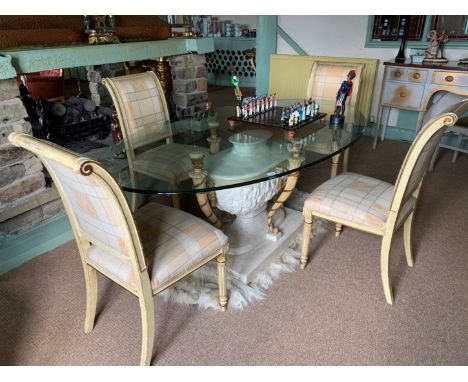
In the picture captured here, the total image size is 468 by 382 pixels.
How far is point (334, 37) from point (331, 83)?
1566mm

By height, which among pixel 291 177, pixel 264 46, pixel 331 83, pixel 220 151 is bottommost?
pixel 291 177

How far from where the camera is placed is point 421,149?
1.34m

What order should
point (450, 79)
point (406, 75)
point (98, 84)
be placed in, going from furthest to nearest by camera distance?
point (98, 84) < point (406, 75) < point (450, 79)

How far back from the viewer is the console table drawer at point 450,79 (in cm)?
289

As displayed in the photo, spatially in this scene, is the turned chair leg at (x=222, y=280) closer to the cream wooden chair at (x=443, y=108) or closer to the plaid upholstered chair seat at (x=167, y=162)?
the plaid upholstered chair seat at (x=167, y=162)

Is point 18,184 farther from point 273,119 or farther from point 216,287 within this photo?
point 273,119

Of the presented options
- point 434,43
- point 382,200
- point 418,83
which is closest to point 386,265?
point 382,200

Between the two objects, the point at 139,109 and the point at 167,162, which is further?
the point at 139,109

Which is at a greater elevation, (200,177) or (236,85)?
(236,85)

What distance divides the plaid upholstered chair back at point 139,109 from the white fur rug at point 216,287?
79 centimetres

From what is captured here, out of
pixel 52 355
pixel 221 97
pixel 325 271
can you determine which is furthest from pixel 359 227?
pixel 221 97

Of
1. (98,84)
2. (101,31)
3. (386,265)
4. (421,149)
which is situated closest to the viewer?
(421,149)

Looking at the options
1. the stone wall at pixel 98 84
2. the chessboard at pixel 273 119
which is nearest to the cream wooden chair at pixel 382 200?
the chessboard at pixel 273 119

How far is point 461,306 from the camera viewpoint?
1650 mm
